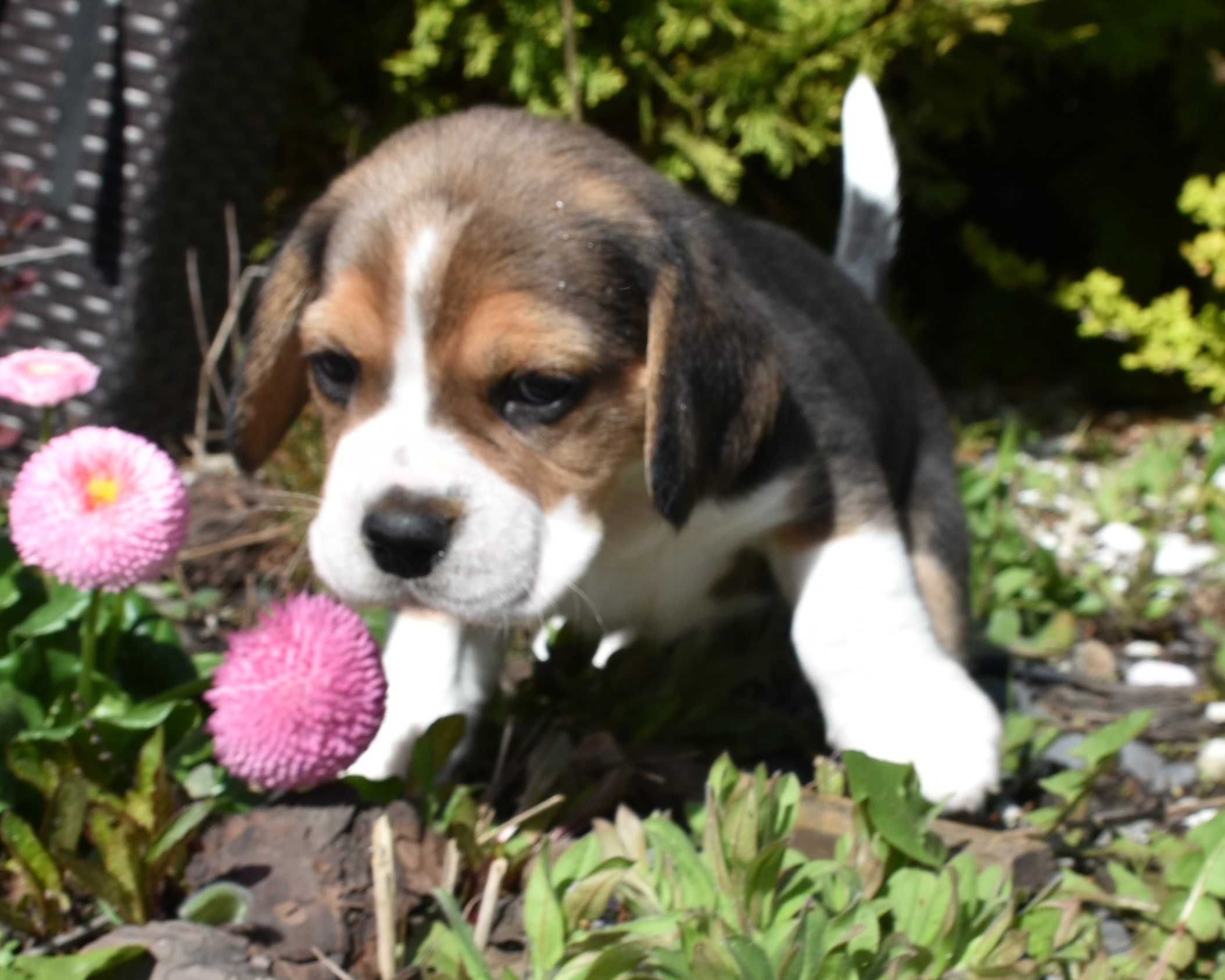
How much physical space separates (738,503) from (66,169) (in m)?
2.18

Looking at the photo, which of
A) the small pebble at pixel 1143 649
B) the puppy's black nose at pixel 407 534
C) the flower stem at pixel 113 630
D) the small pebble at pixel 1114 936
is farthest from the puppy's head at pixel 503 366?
the small pebble at pixel 1143 649

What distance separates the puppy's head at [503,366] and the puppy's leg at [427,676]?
42cm

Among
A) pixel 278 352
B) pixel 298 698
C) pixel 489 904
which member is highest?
pixel 278 352

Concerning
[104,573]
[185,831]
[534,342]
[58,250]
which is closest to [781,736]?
[534,342]

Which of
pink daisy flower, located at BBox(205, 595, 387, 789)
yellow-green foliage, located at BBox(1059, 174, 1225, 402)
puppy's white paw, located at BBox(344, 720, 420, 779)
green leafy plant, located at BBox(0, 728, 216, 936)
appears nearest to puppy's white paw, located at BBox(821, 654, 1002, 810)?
puppy's white paw, located at BBox(344, 720, 420, 779)

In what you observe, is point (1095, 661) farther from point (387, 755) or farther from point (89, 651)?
point (89, 651)

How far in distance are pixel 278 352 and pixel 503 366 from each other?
0.66m

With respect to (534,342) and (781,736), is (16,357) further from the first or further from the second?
(781,736)

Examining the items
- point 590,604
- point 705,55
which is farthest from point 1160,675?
point 705,55

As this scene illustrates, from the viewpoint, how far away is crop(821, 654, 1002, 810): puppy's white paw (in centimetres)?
269

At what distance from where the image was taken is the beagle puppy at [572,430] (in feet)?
7.97

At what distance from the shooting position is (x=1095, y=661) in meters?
3.58

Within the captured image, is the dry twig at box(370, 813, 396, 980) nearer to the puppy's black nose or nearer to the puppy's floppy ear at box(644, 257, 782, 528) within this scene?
the puppy's black nose

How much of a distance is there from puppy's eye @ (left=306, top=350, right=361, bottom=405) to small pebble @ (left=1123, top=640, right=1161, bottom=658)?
6.57 feet
